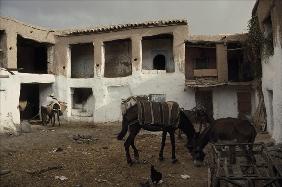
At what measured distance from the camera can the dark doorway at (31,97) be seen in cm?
2498

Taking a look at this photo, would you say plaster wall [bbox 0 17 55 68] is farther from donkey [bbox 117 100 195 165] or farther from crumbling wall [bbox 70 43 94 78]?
donkey [bbox 117 100 195 165]

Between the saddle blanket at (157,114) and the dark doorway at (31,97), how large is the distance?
16.6 meters

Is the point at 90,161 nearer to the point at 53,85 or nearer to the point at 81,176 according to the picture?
the point at 81,176

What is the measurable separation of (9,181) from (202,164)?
5510 millimetres

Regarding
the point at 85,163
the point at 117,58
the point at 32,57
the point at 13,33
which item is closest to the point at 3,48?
the point at 13,33

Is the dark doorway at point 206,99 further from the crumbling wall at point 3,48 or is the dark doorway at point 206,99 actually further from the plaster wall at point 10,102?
the crumbling wall at point 3,48

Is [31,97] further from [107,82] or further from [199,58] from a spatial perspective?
[199,58]

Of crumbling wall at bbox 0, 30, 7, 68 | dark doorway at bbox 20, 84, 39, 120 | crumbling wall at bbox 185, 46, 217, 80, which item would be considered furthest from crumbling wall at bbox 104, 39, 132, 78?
crumbling wall at bbox 0, 30, 7, 68

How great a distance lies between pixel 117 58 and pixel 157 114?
1434cm

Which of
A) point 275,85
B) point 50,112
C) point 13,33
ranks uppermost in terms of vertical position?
point 13,33

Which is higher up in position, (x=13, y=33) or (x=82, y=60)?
(x=13, y=33)

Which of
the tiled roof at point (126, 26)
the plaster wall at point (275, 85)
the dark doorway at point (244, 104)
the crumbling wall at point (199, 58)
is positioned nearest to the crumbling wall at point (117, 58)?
the tiled roof at point (126, 26)

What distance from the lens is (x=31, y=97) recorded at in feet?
83.3

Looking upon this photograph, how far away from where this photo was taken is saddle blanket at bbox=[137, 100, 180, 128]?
10.4 meters
